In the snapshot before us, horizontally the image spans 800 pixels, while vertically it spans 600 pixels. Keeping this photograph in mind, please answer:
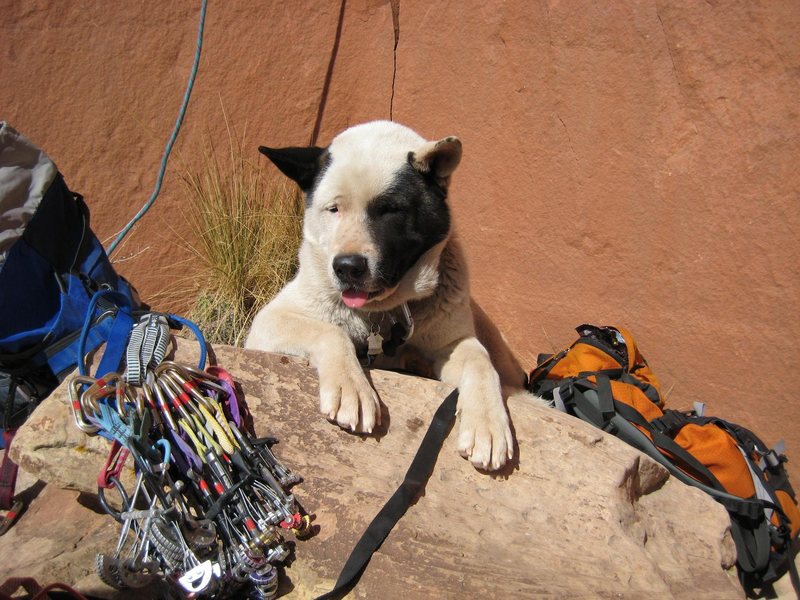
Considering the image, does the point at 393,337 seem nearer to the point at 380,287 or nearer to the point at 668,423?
the point at 380,287

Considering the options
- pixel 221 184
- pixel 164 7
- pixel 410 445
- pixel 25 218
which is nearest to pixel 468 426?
pixel 410 445

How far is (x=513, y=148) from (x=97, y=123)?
294 centimetres

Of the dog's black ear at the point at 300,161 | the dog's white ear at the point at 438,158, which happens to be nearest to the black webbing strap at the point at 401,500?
the dog's white ear at the point at 438,158

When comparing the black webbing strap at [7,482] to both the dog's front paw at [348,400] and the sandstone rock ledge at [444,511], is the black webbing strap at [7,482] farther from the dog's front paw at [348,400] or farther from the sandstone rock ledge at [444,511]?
the dog's front paw at [348,400]

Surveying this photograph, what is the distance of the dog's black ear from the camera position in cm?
283

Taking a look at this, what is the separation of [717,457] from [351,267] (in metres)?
1.92

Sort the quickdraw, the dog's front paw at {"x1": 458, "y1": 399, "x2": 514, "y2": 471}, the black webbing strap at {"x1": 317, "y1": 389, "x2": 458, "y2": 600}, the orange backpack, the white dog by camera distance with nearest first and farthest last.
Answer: the quickdraw < the black webbing strap at {"x1": 317, "y1": 389, "x2": 458, "y2": 600} < the dog's front paw at {"x1": 458, "y1": 399, "x2": 514, "y2": 471} < the white dog < the orange backpack

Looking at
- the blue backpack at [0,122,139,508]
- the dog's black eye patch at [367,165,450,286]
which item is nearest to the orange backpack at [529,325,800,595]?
the dog's black eye patch at [367,165,450,286]

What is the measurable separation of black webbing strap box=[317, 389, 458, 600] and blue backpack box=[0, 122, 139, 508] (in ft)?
4.35

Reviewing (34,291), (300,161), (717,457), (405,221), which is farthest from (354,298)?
(717,457)

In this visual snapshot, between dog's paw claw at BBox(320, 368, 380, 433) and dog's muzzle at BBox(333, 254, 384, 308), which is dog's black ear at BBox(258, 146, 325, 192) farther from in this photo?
A: dog's paw claw at BBox(320, 368, 380, 433)

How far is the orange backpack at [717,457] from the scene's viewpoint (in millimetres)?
2723

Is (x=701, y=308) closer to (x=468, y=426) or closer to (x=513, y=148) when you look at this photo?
(x=513, y=148)

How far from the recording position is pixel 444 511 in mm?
2266
